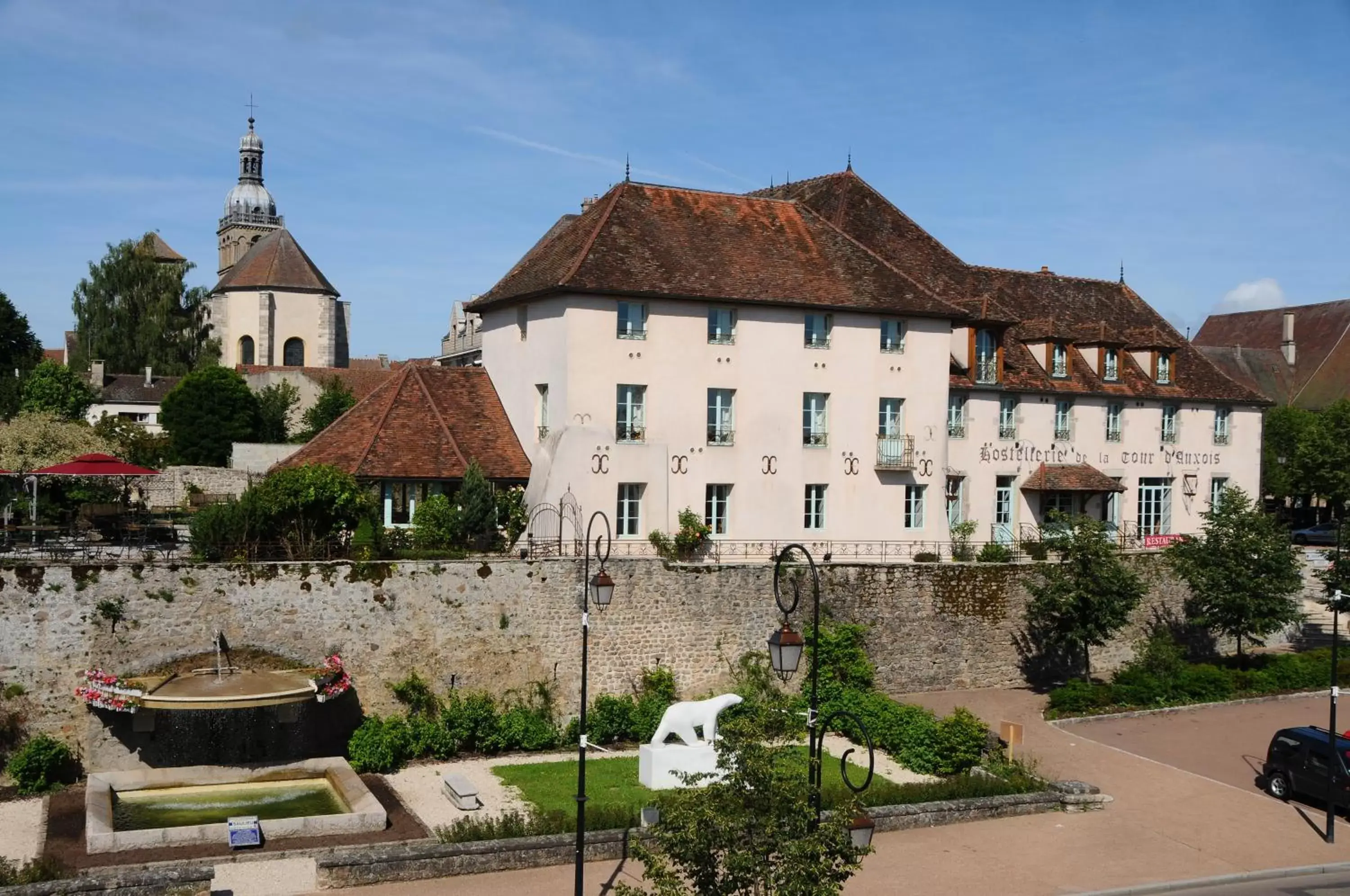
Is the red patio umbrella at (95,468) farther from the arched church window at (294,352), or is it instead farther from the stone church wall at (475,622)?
the arched church window at (294,352)

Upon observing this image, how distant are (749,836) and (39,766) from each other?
1409cm

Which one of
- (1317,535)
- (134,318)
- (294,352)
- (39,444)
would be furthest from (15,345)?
(1317,535)

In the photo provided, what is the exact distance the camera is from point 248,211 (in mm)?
110812

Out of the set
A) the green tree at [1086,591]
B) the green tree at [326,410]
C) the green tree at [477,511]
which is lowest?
the green tree at [1086,591]

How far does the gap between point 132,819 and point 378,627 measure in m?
6.00

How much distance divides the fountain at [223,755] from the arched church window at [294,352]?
63.5m

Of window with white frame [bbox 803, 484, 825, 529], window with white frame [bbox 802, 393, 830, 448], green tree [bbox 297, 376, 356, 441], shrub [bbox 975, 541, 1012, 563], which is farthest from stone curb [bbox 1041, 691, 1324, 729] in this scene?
green tree [bbox 297, 376, 356, 441]

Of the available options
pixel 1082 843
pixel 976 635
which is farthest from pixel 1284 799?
pixel 976 635

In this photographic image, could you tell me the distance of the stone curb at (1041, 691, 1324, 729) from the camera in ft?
95.5

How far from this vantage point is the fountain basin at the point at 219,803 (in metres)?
20.2

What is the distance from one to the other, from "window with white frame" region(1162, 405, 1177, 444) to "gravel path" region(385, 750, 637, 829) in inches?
833

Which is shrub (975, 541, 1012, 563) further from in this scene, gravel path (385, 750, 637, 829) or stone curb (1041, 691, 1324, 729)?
gravel path (385, 750, 637, 829)

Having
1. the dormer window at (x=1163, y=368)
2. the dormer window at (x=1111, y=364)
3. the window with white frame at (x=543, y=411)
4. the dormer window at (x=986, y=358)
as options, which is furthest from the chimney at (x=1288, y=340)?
the window with white frame at (x=543, y=411)

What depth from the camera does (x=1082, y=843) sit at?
21.3m
